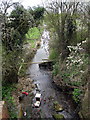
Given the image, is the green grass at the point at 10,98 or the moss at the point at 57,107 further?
the moss at the point at 57,107

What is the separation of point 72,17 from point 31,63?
3205mm

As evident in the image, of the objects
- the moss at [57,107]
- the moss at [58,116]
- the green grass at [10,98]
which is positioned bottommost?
the moss at [58,116]

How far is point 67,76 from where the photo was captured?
16.6ft

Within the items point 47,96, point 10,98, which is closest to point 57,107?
point 47,96

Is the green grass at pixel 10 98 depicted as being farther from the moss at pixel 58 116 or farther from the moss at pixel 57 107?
the moss at pixel 57 107

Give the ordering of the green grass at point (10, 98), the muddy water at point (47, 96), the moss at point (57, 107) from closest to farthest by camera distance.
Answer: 1. the green grass at point (10, 98)
2. the muddy water at point (47, 96)
3. the moss at point (57, 107)

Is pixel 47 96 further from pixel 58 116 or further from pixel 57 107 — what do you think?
pixel 58 116

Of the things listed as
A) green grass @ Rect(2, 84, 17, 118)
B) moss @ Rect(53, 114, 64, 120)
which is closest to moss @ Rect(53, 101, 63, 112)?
moss @ Rect(53, 114, 64, 120)

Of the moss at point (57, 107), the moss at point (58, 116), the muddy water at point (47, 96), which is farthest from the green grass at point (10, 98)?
the moss at point (57, 107)

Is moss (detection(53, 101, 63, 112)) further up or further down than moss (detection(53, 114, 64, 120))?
further up

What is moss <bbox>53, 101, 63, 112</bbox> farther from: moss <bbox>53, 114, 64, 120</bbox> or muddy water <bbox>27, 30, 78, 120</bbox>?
moss <bbox>53, 114, 64, 120</bbox>

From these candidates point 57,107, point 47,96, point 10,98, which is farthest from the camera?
point 47,96

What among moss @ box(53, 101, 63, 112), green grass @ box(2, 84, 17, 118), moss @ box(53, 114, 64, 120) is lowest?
moss @ box(53, 114, 64, 120)

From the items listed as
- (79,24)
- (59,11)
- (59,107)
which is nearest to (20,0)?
(59,11)
